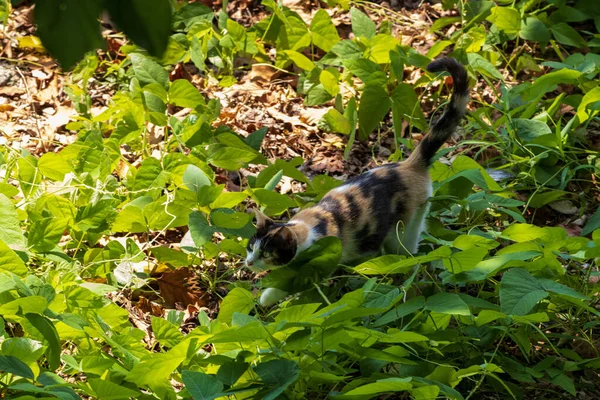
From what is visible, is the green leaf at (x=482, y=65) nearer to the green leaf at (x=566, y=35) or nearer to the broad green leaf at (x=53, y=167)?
the green leaf at (x=566, y=35)

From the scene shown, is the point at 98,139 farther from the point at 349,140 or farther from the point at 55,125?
the point at 349,140

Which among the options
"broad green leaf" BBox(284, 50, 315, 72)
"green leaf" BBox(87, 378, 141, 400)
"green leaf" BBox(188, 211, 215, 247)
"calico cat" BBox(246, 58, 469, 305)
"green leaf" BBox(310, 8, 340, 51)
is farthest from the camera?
"green leaf" BBox(310, 8, 340, 51)

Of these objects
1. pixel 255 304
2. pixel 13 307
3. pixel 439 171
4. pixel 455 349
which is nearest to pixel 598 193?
pixel 439 171

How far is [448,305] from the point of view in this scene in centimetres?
278

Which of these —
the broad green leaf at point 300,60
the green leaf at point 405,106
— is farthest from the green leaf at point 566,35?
the broad green leaf at point 300,60

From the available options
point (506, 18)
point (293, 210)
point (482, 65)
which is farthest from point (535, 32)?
point (293, 210)

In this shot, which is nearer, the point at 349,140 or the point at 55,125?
the point at 349,140

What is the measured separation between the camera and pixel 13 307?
265 cm

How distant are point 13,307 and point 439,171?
6.80 ft

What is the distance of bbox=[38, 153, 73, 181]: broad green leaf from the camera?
3764 millimetres

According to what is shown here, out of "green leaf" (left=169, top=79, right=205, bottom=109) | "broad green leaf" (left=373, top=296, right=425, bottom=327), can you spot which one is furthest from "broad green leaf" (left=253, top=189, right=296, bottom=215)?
"broad green leaf" (left=373, top=296, right=425, bottom=327)

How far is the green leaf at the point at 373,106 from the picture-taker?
4.43 meters

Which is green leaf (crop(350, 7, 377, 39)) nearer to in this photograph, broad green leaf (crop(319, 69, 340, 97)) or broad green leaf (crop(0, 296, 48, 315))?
broad green leaf (crop(319, 69, 340, 97))

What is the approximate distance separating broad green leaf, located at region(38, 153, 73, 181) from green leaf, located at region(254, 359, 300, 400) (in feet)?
5.68
